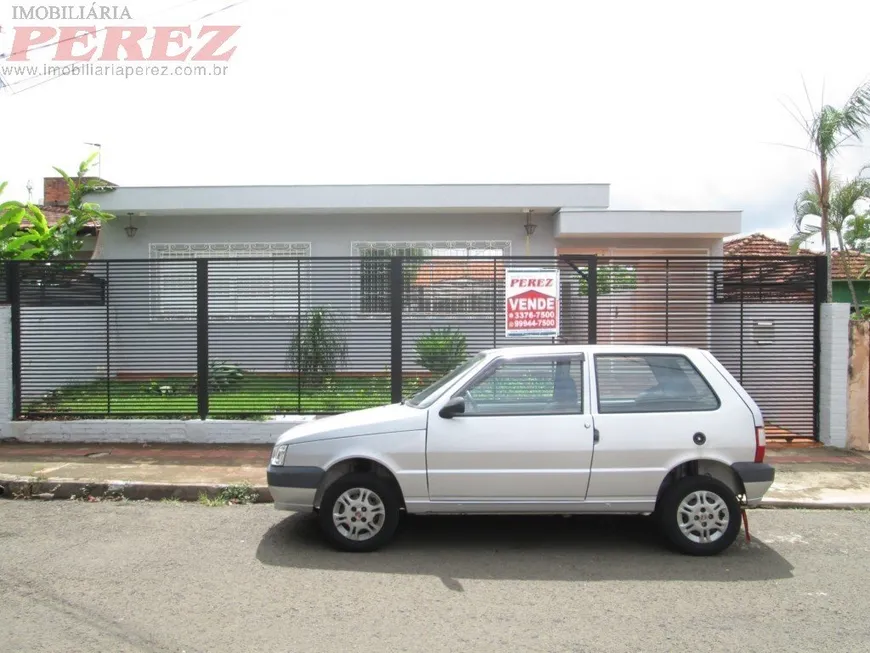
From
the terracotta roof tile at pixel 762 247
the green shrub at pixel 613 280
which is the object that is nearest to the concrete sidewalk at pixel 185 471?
the green shrub at pixel 613 280

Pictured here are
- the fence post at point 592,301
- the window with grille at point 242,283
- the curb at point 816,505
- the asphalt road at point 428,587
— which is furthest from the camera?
the window with grille at point 242,283

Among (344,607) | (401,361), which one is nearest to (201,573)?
(344,607)

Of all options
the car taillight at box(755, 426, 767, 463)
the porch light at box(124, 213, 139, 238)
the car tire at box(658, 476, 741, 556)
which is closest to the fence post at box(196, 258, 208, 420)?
the porch light at box(124, 213, 139, 238)

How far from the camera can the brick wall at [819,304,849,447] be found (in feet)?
29.8

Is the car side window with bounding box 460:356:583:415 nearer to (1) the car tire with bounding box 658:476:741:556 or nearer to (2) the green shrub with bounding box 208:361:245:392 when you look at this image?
(1) the car tire with bounding box 658:476:741:556

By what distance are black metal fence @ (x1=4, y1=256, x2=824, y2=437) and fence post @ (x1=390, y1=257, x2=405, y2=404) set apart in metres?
0.02

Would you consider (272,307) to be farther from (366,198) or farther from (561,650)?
(561,650)

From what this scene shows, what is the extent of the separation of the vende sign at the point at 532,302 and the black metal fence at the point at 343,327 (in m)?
0.16

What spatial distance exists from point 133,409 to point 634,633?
7.87 m

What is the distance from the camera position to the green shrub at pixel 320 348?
959 cm

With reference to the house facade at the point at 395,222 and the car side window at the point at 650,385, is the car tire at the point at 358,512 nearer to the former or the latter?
the car side window at the point at 650,385

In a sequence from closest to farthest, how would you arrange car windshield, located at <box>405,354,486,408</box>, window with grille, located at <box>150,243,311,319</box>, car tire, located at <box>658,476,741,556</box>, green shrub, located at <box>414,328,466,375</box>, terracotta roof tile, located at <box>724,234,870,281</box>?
car tire, located at <box>658,476,741,556</box>
car windshield, located at <box>405,354,486,408</box>
green shrub, located at <box>414,328,466,375</box>
window with grille, located at <box>150,243,311,319</box>
terracotta roof tile, located at <box>724,234,870,281</box>

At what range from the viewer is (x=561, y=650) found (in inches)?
149

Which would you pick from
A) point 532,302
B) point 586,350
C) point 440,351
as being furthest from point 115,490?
point 532,302
